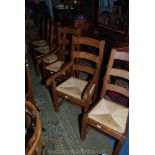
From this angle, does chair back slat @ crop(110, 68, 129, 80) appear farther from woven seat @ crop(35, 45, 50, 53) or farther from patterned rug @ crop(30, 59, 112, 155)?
woven seat @ crop(35, 45, 50, 53)

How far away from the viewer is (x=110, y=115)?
5.92 ft

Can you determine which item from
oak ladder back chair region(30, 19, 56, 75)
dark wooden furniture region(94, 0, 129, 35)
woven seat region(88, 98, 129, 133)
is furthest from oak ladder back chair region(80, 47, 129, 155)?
oak ladder back chair region(30, 19, 56, 75)

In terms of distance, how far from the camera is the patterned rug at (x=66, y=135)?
1.96 m

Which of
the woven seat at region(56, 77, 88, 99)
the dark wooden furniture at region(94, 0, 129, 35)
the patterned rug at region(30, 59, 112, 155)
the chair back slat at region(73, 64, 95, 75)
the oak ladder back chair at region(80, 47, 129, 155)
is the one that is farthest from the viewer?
the dark wooden furniture at region(94, 0, 129, 35)

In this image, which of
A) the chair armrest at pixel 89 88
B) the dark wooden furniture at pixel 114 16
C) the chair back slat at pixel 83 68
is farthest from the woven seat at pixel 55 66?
the dark wooden furniture at pixel 114 16

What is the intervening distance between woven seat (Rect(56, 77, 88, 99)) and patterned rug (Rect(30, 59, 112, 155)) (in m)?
0.40

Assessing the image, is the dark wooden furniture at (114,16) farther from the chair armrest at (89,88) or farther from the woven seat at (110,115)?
the woven seat at (110,115)

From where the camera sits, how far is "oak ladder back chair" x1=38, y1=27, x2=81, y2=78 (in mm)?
2727

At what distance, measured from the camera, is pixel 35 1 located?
5574 mm
